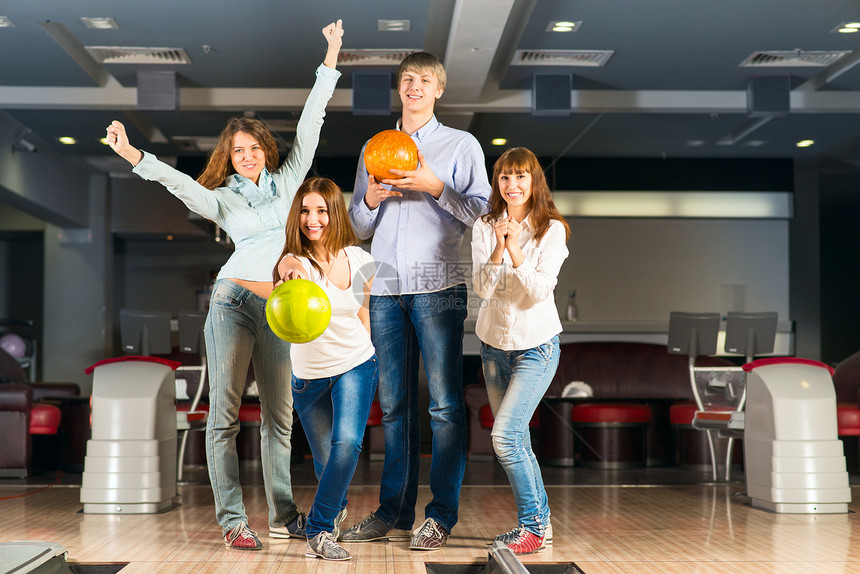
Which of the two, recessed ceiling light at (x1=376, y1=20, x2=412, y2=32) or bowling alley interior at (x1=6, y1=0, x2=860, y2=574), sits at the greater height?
recessed ceiling light at (x1=376, y1=20, x2=412, y2=32)

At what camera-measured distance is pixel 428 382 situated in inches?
109

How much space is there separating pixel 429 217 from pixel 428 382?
0.56 metres

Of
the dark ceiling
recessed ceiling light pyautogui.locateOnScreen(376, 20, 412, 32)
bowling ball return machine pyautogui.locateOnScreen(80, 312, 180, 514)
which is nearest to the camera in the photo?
bowling ball return machine pyautogui.locateOnScreen(80, 312, 180, 514)

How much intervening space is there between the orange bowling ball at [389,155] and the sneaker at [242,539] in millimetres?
1257

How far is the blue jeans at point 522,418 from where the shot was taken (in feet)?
8.61

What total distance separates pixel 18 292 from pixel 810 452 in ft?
31.1

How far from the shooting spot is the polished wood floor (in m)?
2.55

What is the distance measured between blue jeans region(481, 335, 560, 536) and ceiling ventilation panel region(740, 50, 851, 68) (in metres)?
3.72

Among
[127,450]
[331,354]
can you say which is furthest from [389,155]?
[127,450]

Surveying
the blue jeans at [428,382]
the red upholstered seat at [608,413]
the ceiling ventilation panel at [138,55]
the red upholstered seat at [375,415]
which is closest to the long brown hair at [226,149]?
the blue jeans at [428,382]

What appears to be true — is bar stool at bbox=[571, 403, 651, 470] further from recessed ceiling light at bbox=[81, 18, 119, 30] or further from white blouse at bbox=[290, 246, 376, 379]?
recessed ceiling light at bbox=[81, 18, 119, 30]

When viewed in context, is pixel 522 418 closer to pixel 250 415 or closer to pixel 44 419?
pixel 250 415

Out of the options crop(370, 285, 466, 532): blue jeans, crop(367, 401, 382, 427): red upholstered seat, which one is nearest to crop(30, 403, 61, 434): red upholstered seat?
crop(367, 401, 382, 427): red upholstered seat

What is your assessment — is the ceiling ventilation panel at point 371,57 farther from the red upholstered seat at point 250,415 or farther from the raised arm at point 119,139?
the raised arm at point 119,139
